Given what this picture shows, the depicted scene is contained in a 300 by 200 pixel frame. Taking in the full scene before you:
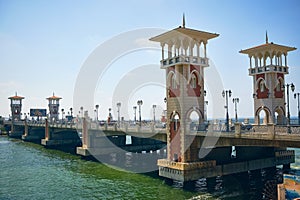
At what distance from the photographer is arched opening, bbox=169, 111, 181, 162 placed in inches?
1665

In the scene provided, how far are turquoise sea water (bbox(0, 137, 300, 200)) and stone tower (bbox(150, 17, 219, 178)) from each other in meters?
4.13

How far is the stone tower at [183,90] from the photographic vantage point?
4156cm

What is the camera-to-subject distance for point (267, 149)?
50.1 meters

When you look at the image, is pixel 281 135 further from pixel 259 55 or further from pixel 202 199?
pixel 259 55

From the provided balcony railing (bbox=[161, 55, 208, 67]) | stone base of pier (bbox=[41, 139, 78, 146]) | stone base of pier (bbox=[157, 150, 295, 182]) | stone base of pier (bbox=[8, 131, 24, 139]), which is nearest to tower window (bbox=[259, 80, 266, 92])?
stone base of pier (bbox=[157, 150, 295, 182])

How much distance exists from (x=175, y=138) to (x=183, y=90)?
6.82 m

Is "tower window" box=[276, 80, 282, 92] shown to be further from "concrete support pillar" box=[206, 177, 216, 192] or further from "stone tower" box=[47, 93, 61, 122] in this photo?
"stone tower" box=[47, 93, 61, 122]

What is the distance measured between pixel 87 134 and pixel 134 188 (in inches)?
1288

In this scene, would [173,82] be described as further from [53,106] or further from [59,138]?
[53,106]

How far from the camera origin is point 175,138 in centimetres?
4294

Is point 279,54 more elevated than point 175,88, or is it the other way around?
point 279,54

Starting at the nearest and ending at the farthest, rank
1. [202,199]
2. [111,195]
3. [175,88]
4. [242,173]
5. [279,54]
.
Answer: [202,199] < [111,195] < [175,88] < [242,173] < [279,54]

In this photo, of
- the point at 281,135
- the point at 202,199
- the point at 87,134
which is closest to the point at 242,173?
the point at 202,199

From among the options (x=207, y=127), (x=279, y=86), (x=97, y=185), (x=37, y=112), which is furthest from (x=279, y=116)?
(x=37, y=112)
